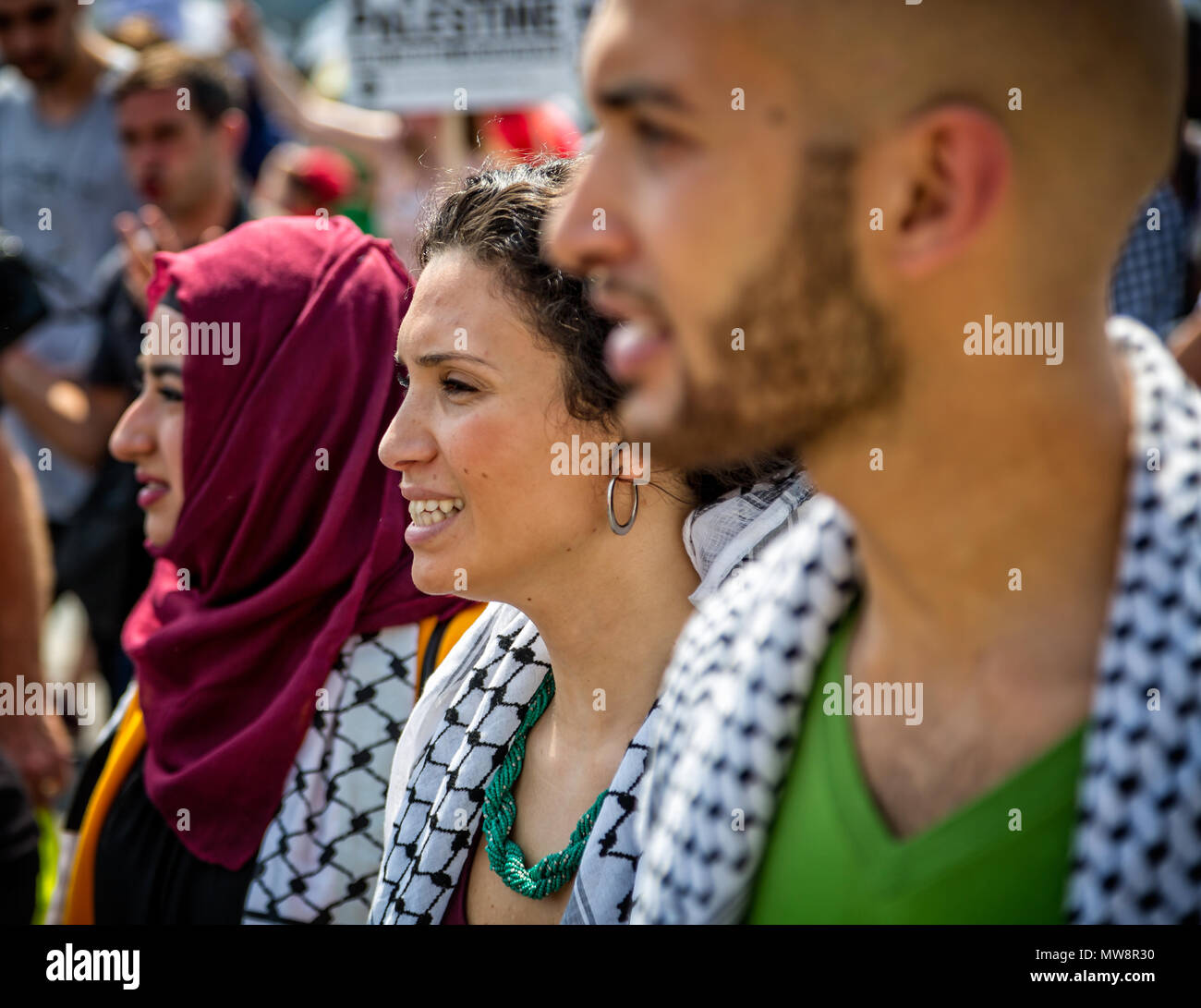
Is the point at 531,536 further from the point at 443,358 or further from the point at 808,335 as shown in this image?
the point at 808,335

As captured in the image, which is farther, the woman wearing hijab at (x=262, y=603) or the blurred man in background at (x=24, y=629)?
the blurred man in background at (x=24, y=629)

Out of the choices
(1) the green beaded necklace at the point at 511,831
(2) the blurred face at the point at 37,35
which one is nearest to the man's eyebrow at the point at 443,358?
(1) the green beaded necklace at the point at 511,831

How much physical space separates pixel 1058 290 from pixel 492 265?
119 cm

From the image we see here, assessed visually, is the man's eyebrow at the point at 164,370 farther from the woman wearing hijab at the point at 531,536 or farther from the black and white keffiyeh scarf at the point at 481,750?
the black and white keffiyeh scarf at the point at 481,750

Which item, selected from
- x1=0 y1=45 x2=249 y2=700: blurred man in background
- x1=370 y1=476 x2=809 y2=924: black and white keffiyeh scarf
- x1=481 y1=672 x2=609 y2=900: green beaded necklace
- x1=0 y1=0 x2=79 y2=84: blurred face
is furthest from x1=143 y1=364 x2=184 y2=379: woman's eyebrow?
x1=0 y1=0 x2=79 y2=84: blurred face

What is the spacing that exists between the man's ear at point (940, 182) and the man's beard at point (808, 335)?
1.6 inches

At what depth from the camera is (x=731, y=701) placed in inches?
55.4

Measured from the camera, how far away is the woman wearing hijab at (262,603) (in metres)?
2.61

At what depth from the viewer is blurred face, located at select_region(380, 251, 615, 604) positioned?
2.14m

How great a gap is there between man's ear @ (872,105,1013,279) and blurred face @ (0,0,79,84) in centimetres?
514

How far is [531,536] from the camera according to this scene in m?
2.13

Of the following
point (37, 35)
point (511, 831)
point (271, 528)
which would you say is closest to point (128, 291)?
point (37, 35)

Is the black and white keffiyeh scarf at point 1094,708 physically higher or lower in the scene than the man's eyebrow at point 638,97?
lower

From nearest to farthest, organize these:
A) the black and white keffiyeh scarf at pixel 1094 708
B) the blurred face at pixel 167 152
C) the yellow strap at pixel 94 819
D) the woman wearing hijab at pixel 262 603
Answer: the black and white keffiyeh scarf at pixel 1094 708 < the woman wearing hijab at pixel 262 603 < the yellow strap at pixel 94 819 < the blurred face at pixel 167 152
